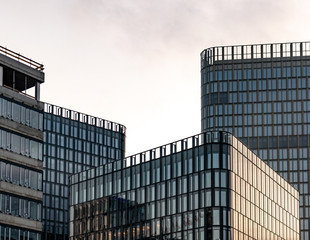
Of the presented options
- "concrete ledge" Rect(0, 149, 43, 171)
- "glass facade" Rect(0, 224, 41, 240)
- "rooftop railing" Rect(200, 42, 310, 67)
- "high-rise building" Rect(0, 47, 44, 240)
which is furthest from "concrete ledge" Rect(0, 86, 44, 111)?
"rooftop railing" Rect(200, 42, 310, 67)

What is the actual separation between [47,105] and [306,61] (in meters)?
61.3

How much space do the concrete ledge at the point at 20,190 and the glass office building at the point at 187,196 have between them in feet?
127

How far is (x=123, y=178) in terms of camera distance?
402 ft

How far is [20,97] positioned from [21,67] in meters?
3.22

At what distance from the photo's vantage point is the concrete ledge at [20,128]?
7088 cm

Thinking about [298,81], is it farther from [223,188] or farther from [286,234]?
[223,188]

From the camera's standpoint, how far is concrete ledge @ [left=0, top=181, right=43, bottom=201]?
69.4 meters

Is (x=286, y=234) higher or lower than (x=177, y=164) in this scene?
lower

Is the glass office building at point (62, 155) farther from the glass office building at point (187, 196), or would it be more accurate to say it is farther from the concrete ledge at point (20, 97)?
the concrete ledge at point (20, 97)

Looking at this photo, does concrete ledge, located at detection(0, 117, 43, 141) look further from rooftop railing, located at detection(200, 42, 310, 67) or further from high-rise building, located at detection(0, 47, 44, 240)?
rooftop railing, located at detection(200, 42, 310, 67)

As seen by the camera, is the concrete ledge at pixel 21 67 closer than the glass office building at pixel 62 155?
Yes

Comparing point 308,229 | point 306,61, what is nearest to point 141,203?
point 308,229

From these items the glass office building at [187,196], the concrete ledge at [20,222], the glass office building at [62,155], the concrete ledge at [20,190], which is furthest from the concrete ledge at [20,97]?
the glass office building at [62,155]

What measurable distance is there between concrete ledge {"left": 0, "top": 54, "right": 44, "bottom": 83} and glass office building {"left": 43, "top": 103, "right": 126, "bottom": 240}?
347 ft
